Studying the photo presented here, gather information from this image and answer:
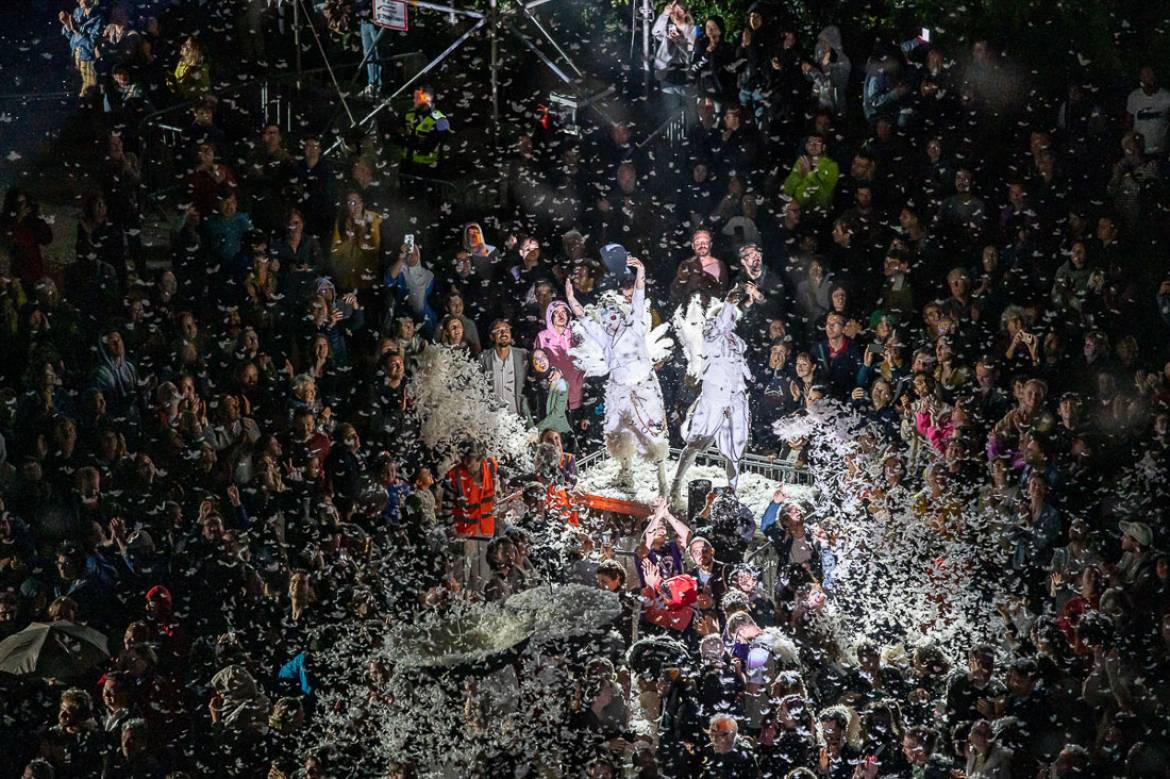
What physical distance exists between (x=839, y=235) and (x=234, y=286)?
3457 mm

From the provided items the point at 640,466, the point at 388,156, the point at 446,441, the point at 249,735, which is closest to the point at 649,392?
the point at 640,466

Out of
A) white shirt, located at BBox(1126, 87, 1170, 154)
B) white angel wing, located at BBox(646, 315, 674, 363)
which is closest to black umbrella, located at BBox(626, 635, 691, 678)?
white angel wing, located at BBox(646, 315, 674, 363)

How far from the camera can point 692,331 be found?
39.7 feet

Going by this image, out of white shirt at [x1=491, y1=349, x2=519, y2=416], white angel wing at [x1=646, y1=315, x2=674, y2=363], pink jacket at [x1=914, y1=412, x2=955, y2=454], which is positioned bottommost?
pink jacket at [x1=914, y1=412, x2=955, y2=454]

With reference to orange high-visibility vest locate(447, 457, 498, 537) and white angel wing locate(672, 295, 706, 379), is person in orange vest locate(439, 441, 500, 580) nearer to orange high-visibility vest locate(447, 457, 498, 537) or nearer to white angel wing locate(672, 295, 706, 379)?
orange high-visibility vest locate(447, 457, 498, 537)

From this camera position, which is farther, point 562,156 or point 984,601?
point 562,156

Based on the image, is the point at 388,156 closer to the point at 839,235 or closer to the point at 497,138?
the point at 497,138

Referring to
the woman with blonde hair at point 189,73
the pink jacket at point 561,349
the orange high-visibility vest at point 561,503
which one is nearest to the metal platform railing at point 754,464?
the orange high-visibility vest at point 561,503

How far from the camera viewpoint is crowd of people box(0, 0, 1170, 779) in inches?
403

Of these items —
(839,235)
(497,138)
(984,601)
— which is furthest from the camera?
(497,138)

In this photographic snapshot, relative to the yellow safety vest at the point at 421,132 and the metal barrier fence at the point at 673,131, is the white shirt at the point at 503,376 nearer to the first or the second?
the yellow safety vest at the point at 421,132

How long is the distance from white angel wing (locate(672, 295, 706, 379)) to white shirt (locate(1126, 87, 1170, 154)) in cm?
272

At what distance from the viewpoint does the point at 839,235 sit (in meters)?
11.7

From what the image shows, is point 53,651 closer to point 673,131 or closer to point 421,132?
point 421,132
